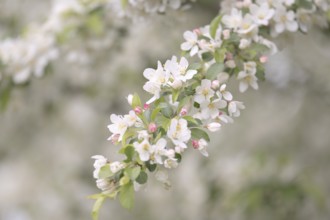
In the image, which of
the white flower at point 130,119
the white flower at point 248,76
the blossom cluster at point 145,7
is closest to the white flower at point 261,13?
the white flower at point 248,76

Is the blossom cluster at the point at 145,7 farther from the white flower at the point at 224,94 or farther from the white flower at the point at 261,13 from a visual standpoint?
the white flower at the point at 224,94

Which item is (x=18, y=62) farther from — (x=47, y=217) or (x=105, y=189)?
(x=47, y=217)

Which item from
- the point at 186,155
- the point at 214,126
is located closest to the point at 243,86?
the point at 214,126

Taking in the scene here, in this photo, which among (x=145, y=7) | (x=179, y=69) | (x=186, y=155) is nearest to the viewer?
(x=179, y=69)

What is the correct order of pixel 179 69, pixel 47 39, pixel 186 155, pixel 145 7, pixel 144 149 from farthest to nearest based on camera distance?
pixel 186 155
pixel 47 39
pixel 145 7
pixel 179 69
pixel 144 149

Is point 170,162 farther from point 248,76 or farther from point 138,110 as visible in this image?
point 248,76
